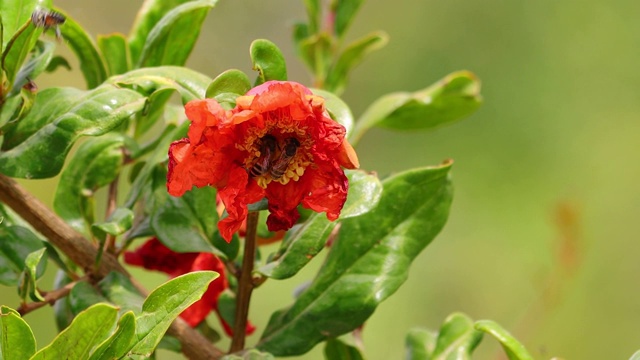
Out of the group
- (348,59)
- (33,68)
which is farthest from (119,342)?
(348,59)

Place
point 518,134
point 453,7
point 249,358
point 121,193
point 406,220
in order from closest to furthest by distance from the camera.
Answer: point 249,358 → point 406,220 → point 121,193 → point 518,134 → point 453,7

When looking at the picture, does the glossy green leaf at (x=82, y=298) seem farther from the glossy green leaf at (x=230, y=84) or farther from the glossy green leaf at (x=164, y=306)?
the glossy green leaf at (x=230, y=84)

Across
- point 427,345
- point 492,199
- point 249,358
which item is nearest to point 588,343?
point 492,199

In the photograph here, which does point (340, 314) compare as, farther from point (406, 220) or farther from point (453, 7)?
point (453, 7)

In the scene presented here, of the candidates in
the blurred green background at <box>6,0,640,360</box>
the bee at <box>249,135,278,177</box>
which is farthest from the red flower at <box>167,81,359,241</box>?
the blurred green background at <box>6,0,640,360</box>

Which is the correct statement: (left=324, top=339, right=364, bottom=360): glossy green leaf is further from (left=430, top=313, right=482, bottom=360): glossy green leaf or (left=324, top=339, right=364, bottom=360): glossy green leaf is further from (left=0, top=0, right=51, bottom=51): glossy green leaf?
(left=0, top=0, right=51, bottom=51): glossy green leaf
